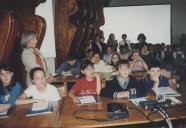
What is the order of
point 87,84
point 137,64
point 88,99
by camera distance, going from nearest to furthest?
point 88,99
point 87,84
point 137,64

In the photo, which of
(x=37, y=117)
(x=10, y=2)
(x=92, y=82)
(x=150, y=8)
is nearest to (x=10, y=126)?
(x=37, y=117)

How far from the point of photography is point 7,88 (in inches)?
149

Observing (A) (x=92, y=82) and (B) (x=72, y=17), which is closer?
(A) (x=92, y=82)

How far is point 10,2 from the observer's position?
13.7 feet

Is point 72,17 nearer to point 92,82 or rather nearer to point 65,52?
point 65,52

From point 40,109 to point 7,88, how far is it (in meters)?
0.70

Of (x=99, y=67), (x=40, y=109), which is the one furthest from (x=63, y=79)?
(x=40, y=109)

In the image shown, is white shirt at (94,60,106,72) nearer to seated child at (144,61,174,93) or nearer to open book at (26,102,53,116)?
seated child at (144,61,174,93)

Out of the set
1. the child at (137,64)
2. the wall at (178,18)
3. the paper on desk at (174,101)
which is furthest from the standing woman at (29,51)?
the wall at (178,18)

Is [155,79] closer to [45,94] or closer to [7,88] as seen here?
[45,94]

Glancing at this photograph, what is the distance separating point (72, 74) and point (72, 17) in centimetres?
115

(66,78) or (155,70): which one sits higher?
(155,70)

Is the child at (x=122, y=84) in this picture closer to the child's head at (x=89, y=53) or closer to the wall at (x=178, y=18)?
the child's head at (x=89, y=53)

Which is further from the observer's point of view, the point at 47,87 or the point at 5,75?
the point at 47,87
